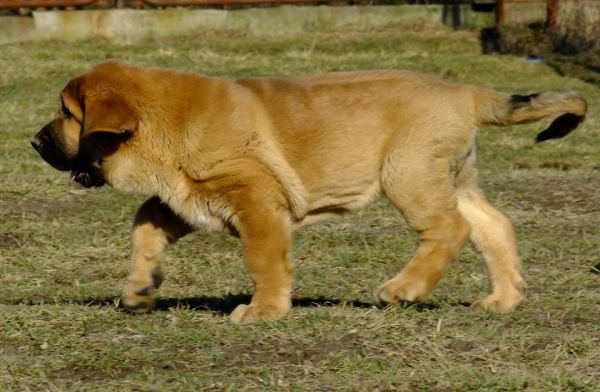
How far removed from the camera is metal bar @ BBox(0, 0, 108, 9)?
50.3 ft

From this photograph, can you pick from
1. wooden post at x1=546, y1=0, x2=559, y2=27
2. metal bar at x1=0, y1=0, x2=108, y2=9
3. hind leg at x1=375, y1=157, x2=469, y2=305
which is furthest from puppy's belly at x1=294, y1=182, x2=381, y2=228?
wooden post at x1=546, y1=0, x2=559, y2=27

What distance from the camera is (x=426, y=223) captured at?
520 centimetres

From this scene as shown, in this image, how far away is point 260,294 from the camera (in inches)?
201

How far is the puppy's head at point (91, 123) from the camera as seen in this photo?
16.7ft

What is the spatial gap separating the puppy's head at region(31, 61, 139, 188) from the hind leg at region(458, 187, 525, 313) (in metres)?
1.75

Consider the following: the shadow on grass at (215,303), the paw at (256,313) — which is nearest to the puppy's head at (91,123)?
the shadow on grass at (215,303)

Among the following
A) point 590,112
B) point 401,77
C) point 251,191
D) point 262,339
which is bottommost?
point 590,112

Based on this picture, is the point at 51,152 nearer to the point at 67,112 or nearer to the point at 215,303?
the point at 67,112

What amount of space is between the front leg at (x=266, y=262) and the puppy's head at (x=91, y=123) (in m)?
0.70

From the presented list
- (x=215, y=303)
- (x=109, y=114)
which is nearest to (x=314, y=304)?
(x=215, y=303)

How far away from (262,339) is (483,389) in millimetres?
997

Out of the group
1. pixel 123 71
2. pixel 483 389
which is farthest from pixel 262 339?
pixel 123 71

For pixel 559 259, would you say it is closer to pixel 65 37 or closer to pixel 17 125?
pixel 17 125

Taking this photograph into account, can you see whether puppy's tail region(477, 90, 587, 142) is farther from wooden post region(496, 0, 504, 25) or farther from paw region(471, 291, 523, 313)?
wooden post region(496, 0, 504, 25)
